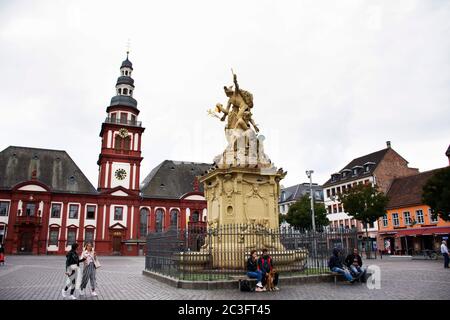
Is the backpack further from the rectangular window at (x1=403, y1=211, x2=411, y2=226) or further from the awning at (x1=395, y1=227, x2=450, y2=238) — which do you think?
the rectangular window at (x1=403, y1=211, x2=411, y2=226)

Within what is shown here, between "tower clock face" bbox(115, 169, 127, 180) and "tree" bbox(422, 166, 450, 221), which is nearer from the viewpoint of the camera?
"tree" bbox(422, 166, 450, 221)

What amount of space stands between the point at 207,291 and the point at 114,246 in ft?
154

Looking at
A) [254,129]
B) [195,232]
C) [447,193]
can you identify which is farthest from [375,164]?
[195,232]

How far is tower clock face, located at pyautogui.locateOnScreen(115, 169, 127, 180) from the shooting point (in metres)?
56.9

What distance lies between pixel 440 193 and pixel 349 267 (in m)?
22.4

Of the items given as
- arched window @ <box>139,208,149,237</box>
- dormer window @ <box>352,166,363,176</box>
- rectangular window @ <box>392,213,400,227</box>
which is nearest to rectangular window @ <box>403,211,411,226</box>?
rectangular window @ <box>392,213,400,227</box>

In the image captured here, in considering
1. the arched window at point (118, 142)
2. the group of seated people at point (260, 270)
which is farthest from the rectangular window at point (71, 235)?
the group of seated people at point (260, 270)

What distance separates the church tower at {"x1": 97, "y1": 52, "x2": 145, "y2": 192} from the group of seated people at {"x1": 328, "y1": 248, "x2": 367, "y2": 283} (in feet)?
157

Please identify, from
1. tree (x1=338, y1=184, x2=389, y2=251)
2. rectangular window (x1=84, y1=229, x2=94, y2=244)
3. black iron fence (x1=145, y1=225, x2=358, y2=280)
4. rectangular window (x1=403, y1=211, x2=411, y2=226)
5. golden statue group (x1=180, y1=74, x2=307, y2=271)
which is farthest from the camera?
rectangular window (x1=84, y1=229, x2=94, y2=244)

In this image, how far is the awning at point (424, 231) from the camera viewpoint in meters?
41.5

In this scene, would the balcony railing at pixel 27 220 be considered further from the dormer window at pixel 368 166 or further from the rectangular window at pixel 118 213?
the dormer window at pixel 368 166

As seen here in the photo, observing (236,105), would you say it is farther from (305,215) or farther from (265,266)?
(305,215)

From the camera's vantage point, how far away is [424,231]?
143 ft
